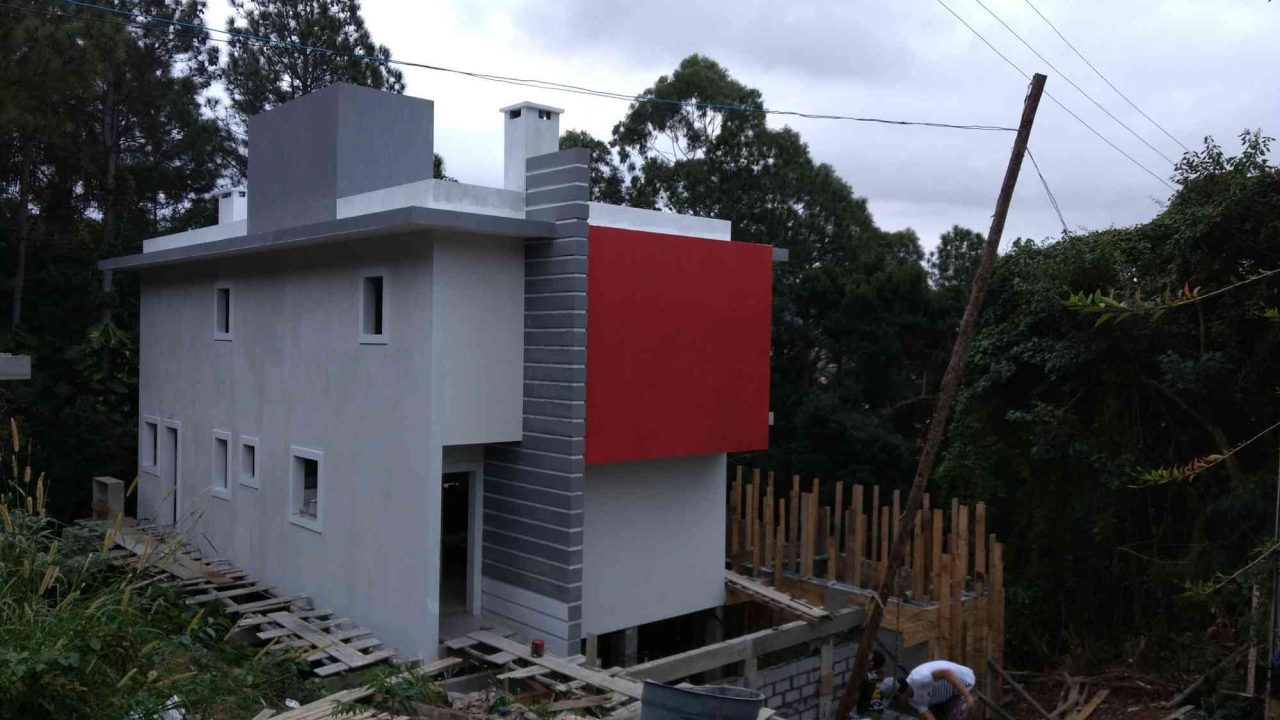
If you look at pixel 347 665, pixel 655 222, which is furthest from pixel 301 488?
pixel 655 222

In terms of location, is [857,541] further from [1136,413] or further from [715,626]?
[1136,413]

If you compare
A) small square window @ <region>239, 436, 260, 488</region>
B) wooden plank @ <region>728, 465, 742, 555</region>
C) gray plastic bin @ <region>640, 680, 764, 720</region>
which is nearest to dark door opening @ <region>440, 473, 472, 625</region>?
small square window @ <region>239, 436, 260, 488</region>

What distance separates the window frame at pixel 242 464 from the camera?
1402cm

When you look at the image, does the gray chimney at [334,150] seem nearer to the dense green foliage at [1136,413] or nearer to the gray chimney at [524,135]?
the gray chimney at [524,135]

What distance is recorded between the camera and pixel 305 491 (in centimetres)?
1359

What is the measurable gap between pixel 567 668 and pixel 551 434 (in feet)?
8.54

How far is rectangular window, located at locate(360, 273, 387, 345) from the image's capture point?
11.7 meters

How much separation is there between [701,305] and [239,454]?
741 centimetres

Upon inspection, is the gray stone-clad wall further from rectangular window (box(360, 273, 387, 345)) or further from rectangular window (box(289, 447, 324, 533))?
rectangular window (box(289, 447, 324, 533))

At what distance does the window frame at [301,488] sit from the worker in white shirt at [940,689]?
7.65 meters

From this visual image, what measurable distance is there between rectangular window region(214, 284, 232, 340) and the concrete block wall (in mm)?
9788

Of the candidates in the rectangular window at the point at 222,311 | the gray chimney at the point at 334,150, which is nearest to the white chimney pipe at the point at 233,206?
the rectangular window at the point at 222,311

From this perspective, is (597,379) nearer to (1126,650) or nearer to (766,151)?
(1126,650)

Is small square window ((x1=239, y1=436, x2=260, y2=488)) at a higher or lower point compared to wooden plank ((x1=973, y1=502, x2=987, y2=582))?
higher
